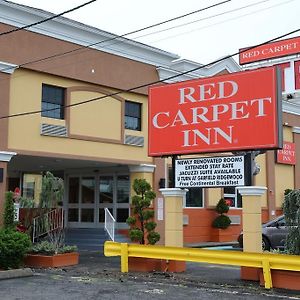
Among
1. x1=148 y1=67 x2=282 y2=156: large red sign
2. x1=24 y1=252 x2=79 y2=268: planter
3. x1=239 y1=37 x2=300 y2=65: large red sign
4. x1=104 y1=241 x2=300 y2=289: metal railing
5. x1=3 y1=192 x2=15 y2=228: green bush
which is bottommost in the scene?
x1=24 y1=252 x2=79 y2=268: planter

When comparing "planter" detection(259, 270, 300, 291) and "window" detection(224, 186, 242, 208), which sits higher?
"window" detection(224, 186, 242, 208)

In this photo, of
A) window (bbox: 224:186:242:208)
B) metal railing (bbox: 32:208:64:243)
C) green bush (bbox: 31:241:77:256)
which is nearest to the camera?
green bush (bbox: 31:241:77:256)

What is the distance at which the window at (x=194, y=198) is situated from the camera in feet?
84.8

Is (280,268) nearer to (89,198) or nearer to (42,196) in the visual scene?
(42,196)

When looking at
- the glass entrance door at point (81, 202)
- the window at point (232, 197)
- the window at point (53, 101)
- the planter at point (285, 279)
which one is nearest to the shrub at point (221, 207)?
the window at point (232, 197)

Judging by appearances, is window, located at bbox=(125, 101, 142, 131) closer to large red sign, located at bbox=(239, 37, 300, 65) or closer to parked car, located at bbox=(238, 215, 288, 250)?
parked car, located at bbox=(238, 215, 288, 250)

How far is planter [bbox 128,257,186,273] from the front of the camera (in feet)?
47.6

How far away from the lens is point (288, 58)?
38750 millimetres

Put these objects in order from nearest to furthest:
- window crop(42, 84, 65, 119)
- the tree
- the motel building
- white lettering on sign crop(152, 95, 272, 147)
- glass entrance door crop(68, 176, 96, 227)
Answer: white lettering on sign crop(152, 95, 272, 147) < the tree < the motel building < window crop(42, 84, 65, 119) < glass entrance door crop(68, 176, 96, 227)

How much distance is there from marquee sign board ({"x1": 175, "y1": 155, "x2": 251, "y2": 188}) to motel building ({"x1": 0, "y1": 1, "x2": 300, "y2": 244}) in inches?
52.4

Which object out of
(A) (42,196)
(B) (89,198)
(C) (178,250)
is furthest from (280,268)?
(B) (89,198)

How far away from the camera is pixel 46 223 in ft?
57.5

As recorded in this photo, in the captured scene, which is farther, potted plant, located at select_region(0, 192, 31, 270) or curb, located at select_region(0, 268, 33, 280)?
potted plant, located at select_region(0, 192, 31, 270)

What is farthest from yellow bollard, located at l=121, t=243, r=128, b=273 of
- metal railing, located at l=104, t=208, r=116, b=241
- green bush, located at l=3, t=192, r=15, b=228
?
metal railing, located at l=104, t=208, r=116, b=241
